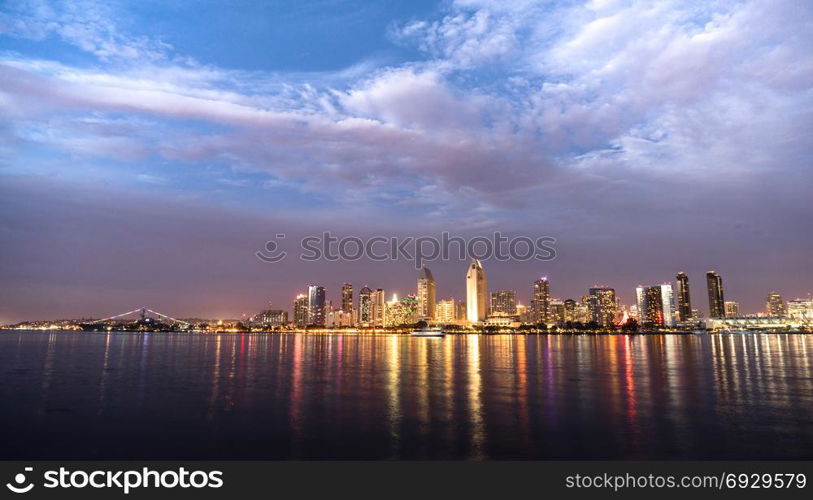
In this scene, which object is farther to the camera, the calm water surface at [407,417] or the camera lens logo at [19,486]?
the calm water surface at [407,417]

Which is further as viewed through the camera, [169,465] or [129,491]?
[169,465]

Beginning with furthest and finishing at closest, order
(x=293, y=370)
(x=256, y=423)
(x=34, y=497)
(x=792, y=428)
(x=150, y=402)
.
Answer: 1. (x=293, y=370)
2. (x=150, y=402)
3. (x=256, y=423)
4. (x=792, y=428)
5. (x=34, y=497)

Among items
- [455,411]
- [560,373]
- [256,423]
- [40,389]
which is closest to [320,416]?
[256,423]

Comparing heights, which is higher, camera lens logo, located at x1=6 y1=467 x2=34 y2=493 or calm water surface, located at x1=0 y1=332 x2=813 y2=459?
camera lens logo, located at x1=6 y1=467 x2=34 y2=493

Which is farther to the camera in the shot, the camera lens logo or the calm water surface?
the calm water surface

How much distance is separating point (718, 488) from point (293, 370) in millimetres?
45260

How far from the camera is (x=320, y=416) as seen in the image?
2609 centimetres

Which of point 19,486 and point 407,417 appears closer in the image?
point 19,486

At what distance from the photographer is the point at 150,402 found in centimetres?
3102

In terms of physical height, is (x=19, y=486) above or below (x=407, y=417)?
above

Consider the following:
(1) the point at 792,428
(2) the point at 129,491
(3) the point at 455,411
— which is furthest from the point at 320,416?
(1) the point at 792,428

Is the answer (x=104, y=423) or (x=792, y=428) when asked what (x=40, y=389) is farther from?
(x=792, y=428)

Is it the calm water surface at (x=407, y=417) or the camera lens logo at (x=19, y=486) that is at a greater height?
the camera lens logo at (x=19, y=486)

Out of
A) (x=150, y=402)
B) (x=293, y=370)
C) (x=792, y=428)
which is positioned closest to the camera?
(x=792, y=428)
